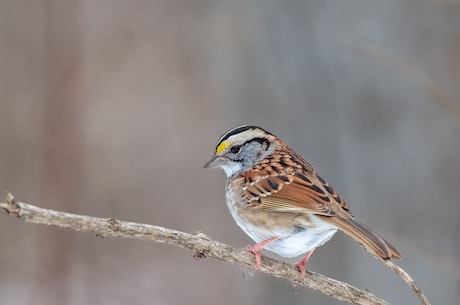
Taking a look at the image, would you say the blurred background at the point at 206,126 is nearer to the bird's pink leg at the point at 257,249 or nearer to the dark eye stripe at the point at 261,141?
the dark eye stripe at the point at 261,141

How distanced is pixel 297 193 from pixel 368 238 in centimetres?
62

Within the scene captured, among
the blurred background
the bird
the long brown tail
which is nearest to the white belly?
the bird

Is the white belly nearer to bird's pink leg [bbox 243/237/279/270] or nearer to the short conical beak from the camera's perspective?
bird's pink leg [bbox 243/237/279/270]

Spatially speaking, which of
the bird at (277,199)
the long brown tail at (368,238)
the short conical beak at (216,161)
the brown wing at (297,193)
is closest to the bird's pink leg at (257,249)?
the bird at (277,199)

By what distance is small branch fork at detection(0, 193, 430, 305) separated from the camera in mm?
2383

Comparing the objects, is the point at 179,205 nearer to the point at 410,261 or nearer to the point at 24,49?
the point at 24,49

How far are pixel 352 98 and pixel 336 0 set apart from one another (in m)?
0.79

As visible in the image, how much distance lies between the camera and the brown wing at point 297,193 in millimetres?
3186

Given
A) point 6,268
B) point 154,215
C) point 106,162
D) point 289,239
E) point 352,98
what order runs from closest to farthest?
point 289,239 → point 352,98 → point 6,268 → point 154,215 → point 106,162

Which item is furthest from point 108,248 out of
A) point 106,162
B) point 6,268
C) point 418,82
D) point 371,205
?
point 418,82

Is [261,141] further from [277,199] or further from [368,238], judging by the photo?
[368,238]

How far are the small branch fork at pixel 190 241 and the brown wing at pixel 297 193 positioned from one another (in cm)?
22

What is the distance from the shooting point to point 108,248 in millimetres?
7777

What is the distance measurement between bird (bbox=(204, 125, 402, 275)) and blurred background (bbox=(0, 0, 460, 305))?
0.96m
